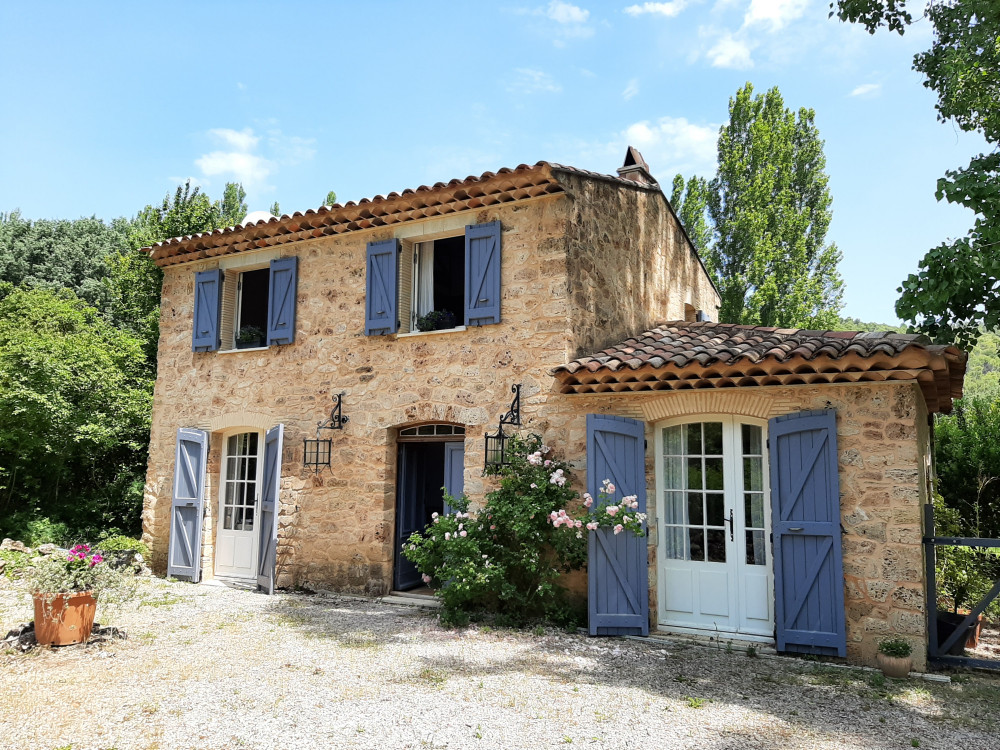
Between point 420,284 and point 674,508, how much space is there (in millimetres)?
4282

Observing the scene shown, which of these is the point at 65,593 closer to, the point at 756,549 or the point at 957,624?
the point at 756,549

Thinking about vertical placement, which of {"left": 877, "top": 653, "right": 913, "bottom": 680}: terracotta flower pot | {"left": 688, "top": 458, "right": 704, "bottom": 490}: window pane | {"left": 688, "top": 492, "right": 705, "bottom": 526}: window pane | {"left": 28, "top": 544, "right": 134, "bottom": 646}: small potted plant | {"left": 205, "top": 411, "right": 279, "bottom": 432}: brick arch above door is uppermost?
{"left": 205, "top": 411, "right": 279, "bottom": 432}: brick arch above door

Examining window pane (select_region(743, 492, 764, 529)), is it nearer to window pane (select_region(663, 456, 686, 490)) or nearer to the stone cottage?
the stone cottage

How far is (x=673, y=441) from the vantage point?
709cm

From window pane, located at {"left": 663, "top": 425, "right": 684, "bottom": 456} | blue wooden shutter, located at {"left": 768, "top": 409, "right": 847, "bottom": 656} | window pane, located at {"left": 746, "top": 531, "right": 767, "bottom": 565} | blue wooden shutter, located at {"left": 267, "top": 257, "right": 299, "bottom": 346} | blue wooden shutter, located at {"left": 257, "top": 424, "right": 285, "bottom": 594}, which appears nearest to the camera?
blue wooden shutter, located at {"left": 768, "top": 409, "right": 847, "bottom": 656}

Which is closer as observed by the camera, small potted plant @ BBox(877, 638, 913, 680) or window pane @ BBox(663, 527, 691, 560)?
small potted plant @ BBox(877, 638, 913, 680)

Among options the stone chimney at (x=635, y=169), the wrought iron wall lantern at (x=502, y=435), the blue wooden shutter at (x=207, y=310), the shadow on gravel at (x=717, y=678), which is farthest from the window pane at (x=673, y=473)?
the blue wooden shutter at (x=207, y=310)

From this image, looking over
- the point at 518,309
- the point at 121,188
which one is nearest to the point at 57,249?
the point at 121,188

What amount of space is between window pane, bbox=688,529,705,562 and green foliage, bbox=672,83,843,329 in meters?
10.3

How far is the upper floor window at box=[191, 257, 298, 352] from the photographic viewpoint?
9.21 meters

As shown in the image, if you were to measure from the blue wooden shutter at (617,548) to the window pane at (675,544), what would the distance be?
0.37 metres

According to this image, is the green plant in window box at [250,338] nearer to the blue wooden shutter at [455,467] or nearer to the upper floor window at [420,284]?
the upper floor window at [420,284]

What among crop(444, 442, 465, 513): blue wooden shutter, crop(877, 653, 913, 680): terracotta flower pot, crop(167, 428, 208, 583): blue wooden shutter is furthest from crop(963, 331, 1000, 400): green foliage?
crop(167, 428, 208, 583): blue wooden shutter

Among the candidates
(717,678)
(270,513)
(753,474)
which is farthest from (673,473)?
(270,513)
